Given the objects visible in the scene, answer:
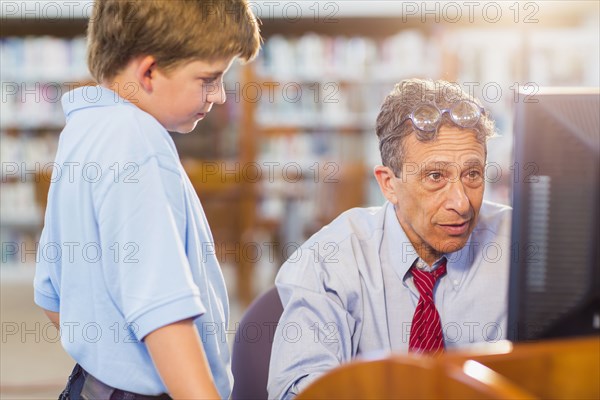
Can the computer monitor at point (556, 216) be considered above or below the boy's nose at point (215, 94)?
below

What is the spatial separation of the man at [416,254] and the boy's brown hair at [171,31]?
0.52 metres

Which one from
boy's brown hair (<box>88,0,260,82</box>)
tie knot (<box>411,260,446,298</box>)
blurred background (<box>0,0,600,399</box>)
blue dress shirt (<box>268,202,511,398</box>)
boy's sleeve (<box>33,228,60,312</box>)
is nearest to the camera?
boy's brown hair (<box>88,0,260,82</box>)

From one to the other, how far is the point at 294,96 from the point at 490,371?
5.80m

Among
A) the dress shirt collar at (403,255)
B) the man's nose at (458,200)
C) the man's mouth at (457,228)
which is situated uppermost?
the man's nose at (458,200)

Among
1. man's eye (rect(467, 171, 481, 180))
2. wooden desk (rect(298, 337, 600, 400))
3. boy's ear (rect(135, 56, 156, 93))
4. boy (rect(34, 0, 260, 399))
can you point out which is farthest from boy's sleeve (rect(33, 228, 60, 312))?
man's eye (rect(467, 171, 481, 180))

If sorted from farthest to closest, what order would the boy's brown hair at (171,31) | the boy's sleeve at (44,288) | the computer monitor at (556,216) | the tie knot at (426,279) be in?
1. the tie knot at (426,279)
2. the boy's sleeve at (44,288)
3. the boy's brown hair at (171,31)
4. the computer monitor at (556,216)

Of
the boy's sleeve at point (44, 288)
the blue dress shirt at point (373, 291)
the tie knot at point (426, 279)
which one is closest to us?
the boy's sleeve at point (44, 288)

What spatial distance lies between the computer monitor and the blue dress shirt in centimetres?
54

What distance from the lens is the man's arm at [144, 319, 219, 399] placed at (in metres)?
0.92

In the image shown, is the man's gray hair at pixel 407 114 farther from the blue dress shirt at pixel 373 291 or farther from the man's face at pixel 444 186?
the blue dress shirt at pixel 373 291

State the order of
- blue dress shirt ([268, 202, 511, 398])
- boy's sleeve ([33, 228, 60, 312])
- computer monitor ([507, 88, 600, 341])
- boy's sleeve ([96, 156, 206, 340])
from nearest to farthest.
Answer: computer monitor ([507, 88, 600, 341]) < boy's sleeve ([96, 156, 206, 340]) < boy's sleeve ([33, 228, 60, 312]) < blue dress shirt ([268, 202, 511, 398])

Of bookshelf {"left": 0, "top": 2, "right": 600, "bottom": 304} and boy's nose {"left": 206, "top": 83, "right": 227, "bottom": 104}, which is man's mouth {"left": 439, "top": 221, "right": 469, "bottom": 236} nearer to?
boy's nose {"left": 206, "top": 83, "right": 227, "bottom": 104}

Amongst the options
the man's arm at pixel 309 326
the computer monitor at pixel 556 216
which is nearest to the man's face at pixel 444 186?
the man's arm at pixel 309 326

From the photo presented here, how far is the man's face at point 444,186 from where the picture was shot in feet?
4.82
